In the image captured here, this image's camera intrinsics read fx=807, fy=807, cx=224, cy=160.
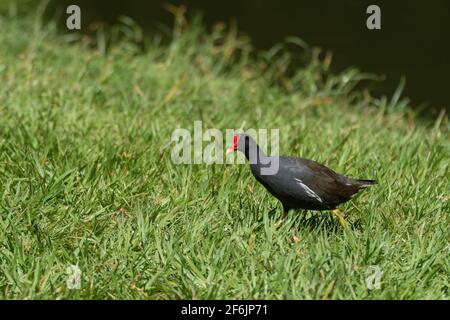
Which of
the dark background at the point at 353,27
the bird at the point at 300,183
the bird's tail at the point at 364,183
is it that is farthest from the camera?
the dark background at the point at 353,27

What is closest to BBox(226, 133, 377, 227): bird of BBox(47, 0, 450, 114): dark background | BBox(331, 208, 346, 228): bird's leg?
BBox(331, 208, 346, 228): bird's leg

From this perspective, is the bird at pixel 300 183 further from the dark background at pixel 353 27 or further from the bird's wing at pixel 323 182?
the dark background at pixel 353 27

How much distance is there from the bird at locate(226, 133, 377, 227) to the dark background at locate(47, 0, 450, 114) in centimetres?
557

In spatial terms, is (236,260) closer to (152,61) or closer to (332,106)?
(332,106)

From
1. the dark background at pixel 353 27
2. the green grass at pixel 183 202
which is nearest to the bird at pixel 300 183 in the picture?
the green grass at pixel 183 202

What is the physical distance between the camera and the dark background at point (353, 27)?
10.2 m

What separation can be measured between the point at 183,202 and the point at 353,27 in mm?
7466

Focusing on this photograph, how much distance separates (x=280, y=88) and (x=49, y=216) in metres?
4.06

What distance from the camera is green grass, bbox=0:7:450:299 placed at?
11.8 feet

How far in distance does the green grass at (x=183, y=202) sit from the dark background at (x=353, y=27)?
3216 mm

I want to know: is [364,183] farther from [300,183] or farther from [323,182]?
[300,183]

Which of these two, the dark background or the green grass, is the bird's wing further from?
the dark background

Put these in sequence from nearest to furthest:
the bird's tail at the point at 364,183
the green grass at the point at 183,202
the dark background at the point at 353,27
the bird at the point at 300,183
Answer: the green grass at the point at 183,202 → the bird at the point at 300,183 → the bird's tail at the point at 364,183 → the dark background at the point at 353,27
